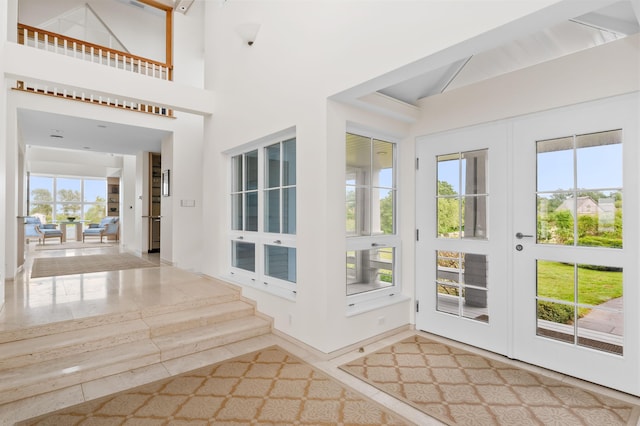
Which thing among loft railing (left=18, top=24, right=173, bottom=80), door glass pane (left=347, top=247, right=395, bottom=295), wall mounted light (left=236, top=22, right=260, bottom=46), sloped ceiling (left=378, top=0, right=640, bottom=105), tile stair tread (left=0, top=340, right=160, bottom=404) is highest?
loft railing (left=18, top=24, right=173, bottom=80)

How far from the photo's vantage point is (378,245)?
3.50m

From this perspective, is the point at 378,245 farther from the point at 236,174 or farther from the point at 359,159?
the point at 236,174

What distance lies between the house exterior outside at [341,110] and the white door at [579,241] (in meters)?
0.03

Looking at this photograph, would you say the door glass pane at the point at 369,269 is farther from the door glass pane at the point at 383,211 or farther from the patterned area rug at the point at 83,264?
the patterned area rug at the point at 83,264

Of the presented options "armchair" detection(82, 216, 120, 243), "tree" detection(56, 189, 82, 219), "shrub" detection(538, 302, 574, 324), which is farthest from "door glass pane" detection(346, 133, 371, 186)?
"tree" detection(56, 189, 82, 219)

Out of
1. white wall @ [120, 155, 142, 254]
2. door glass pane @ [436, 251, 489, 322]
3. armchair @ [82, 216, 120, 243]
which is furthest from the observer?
armchair @ [82, 216, 120, 243]

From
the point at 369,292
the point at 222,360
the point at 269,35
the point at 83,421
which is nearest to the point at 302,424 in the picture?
the point at 222,360

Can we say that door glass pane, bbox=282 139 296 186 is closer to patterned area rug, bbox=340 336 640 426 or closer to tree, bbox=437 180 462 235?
tree, bbox=437 180 462 235

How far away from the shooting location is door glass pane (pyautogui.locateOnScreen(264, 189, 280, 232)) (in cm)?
369

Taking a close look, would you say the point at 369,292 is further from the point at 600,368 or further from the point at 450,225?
the point at 600,368

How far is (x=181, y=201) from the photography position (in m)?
6.16

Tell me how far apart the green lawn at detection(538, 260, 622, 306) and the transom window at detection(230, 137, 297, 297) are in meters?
2.22

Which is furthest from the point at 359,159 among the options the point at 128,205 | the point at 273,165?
the point at 128,205

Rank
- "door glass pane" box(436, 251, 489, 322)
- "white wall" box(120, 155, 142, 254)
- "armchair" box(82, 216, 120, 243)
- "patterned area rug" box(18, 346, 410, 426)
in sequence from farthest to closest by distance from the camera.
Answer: "armchair" box(82, 216, 120, 243), "white wall" box(120, 155, 142, 254), "door glass pane" box(436, 251, 489, 322), "patterned area rug" box(18, 346, 410, 426)
